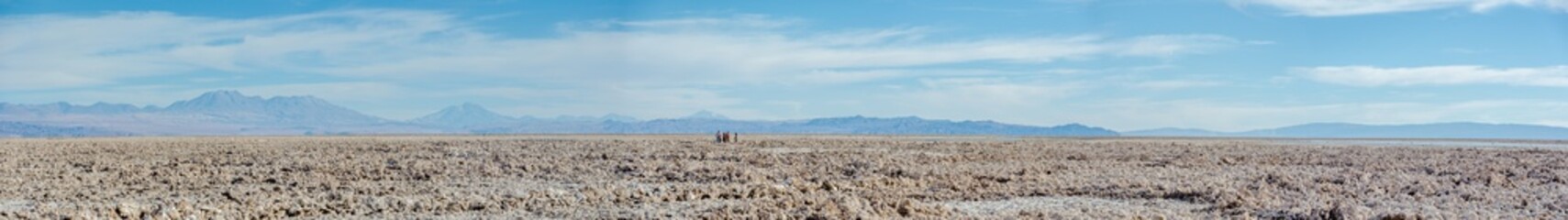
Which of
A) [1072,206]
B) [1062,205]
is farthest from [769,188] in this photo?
[1072,206]

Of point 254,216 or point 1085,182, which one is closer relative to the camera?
point 254,216

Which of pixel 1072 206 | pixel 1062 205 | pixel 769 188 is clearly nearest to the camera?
pixel 1072 206

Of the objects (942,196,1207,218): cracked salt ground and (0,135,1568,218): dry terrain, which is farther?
(942,196,1207,218): cracked salt ground

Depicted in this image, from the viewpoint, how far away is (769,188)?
1563cm

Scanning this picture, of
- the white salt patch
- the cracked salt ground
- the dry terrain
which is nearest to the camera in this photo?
the dry terrain

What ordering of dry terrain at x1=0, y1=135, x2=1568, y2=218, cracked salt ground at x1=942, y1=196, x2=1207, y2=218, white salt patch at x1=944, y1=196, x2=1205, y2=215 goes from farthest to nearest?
1. white salt patch at x1=944, y1=196, x2=1205, y2=215
2. cracked salt ground at x1=942, y1=196, x2=1207, y2=218
3. dry terrain at x1=0, y1=135, x2=1568, y2=218

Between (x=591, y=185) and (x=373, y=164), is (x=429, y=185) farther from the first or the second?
(x=373, y=164)

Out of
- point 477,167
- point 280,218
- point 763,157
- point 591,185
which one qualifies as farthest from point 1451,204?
point 763,157

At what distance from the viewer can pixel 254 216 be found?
12102 millimetres

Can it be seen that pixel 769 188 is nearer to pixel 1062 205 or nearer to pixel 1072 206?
pixel 1062 205

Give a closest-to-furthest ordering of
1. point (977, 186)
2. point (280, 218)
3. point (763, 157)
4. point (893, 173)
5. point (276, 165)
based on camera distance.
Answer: point (280, 218), point (977, 186), point (893, 173), point (276, 165), point (763, 157)

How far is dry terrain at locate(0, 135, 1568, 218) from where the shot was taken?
1259 centimetres

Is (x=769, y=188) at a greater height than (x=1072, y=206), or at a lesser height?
greater

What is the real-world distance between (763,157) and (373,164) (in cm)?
709
